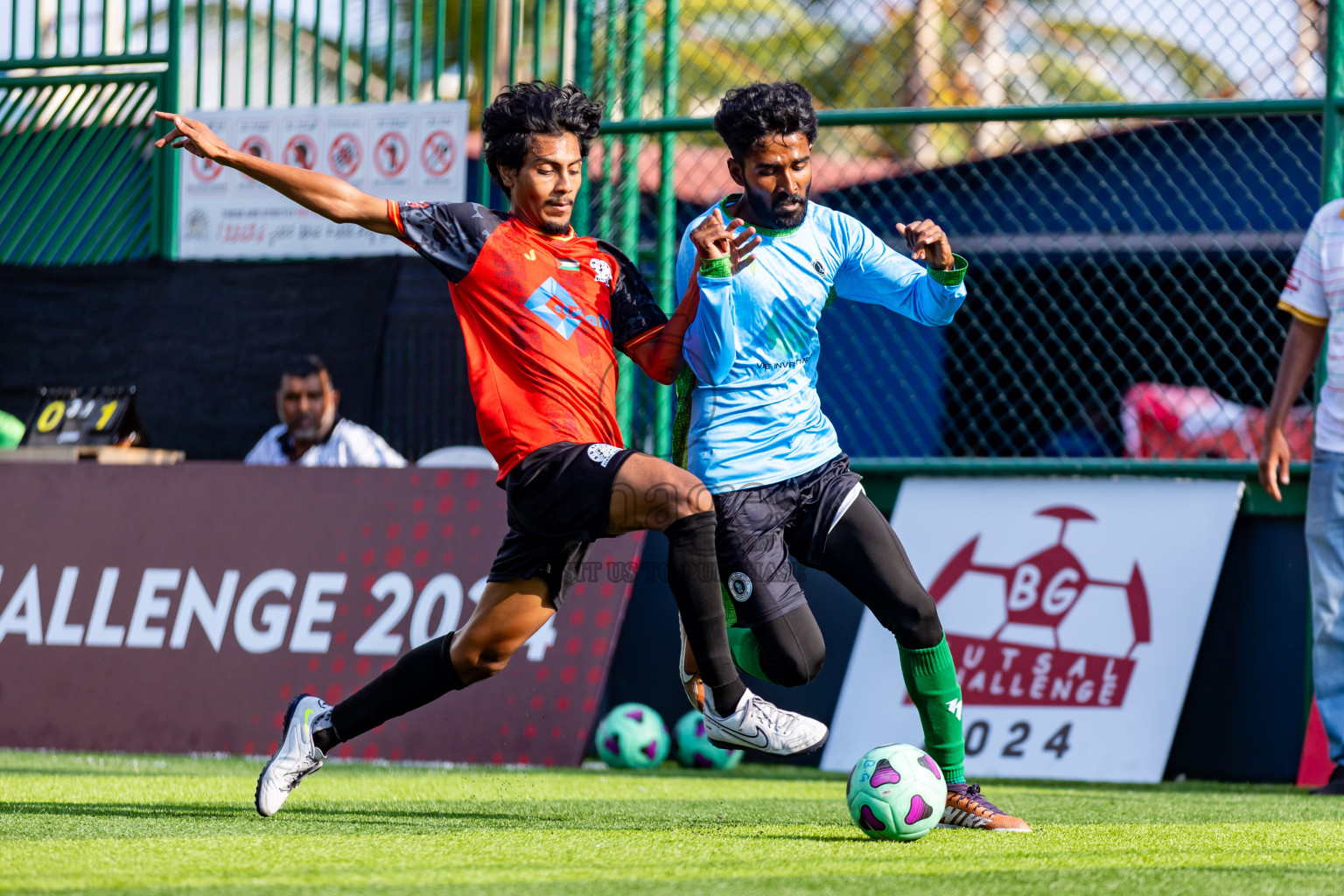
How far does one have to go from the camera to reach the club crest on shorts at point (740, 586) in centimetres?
452

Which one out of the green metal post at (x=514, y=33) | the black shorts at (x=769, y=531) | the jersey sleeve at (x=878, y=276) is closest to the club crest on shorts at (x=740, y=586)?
the black shorts at (x=769, y=531)

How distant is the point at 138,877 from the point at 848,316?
18.8ft

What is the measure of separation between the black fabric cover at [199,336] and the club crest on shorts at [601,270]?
3.69m

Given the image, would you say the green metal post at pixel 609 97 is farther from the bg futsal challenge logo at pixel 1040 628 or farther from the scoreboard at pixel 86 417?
the scoreboard at pixel 86 417

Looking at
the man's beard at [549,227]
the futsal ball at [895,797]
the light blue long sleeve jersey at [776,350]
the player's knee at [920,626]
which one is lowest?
the futsal ball at [895,797]

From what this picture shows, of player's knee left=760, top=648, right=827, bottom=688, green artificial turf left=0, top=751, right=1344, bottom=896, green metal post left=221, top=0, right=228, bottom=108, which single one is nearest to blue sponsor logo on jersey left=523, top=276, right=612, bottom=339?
player's knee left=760, top=648, right=827, bottom=688

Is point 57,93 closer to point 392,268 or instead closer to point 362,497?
point 392,268

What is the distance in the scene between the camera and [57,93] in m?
8.64

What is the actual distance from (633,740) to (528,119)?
339cm

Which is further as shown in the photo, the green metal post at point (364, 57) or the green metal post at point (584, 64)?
the green metal post at point (364, 57)

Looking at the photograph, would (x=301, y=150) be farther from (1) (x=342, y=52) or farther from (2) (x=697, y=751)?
(2) (x=697, y=751)

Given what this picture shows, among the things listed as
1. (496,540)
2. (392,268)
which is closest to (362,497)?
(496,540)

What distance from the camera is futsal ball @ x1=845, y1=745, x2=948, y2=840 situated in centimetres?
402

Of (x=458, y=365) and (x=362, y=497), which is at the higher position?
(x=458, y=365)
